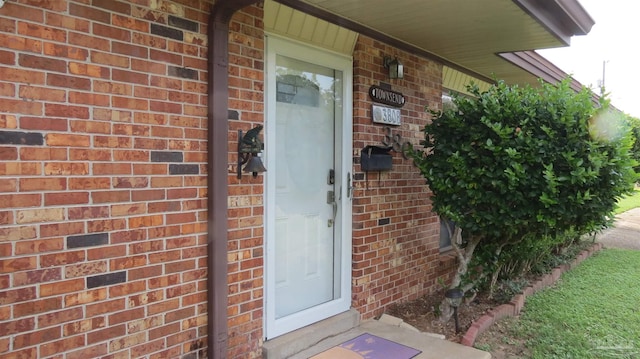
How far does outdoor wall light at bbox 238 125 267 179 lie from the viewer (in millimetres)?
2682

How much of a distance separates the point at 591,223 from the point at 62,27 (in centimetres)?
393

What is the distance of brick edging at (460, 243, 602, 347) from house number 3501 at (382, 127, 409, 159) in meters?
1.60

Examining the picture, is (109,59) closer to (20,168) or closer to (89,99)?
(89,99)

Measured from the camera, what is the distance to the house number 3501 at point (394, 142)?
4.03m

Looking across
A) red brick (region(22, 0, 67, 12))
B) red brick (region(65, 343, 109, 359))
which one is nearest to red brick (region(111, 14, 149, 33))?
red brick (region(22, 0, 67, 12))

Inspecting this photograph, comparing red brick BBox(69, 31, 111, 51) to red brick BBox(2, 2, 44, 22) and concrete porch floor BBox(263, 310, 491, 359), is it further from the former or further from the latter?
concrete porch floor BBox(263, 310, 491, 359)

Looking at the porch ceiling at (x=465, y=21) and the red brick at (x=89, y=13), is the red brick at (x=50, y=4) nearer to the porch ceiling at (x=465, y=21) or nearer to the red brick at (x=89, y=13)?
the red brick at (x=89, y=13)

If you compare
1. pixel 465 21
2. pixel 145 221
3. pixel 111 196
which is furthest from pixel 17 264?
pixel 465 21

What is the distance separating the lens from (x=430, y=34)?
13.0 feet

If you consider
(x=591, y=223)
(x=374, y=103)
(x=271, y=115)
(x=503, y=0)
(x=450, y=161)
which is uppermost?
(x=503, y=0)

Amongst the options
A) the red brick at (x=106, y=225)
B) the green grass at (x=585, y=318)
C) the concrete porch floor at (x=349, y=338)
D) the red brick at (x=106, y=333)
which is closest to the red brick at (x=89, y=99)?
the red brick at (x=106, y=225)

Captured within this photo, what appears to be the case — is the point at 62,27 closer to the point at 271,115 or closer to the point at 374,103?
the point at 271,115

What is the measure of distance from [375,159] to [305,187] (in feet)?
2.41

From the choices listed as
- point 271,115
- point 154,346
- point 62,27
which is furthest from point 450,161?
point 62,27
